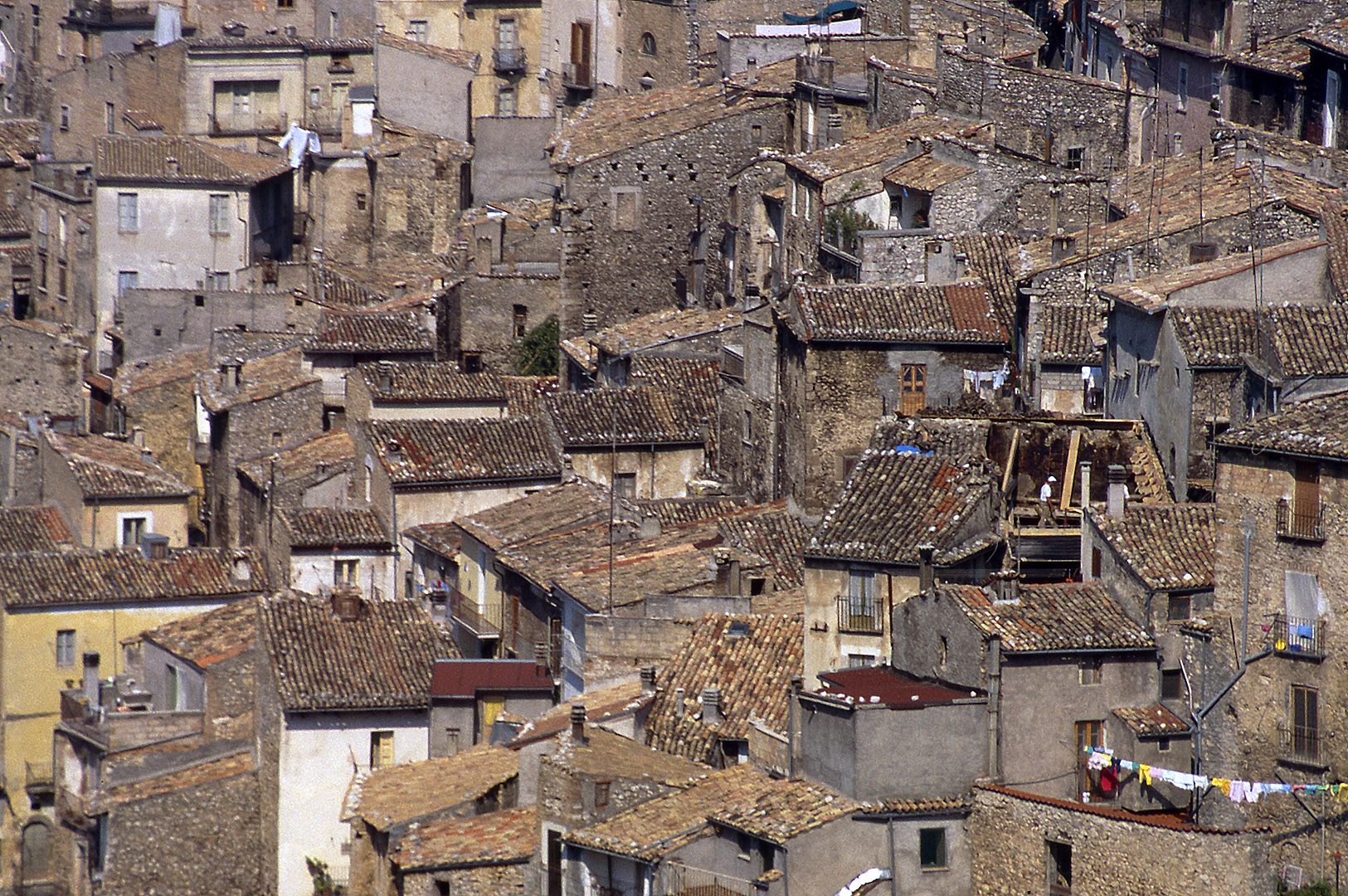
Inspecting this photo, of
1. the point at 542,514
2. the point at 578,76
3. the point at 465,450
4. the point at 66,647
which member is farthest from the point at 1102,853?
the point at 578,76

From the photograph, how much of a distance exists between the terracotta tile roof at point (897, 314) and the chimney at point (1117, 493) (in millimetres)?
6374

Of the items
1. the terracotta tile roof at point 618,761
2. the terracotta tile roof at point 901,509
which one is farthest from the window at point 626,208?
the terracotta tile roof at point 618,761

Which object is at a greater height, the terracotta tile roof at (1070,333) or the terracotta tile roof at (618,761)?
the terracotta tile roof at (1070,333)

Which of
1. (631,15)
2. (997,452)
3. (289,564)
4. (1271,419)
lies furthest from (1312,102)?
(631,15)

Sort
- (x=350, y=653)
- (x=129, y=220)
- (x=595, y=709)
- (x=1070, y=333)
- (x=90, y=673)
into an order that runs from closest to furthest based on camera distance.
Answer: (x=595, y=709) < (x=1070, y=333) < (x=350, y=653) < (x=90, y=673) < (x=129, y=220)

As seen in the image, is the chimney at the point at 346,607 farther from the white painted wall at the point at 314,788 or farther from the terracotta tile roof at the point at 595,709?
the terracotta tile roof at the point at 595,709

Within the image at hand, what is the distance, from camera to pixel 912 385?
46719mm

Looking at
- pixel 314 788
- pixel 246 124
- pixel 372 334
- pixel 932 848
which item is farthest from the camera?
pixel 246 124

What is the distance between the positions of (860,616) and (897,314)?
848 cm

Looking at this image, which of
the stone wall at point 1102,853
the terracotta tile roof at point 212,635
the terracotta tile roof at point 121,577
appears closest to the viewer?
the stone wall at point 1102,853

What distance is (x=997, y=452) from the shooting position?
140 feet

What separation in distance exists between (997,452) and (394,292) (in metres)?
28.8

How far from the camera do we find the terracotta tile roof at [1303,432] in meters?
34.9

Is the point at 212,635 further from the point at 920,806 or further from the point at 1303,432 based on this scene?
the point at 1303,432
